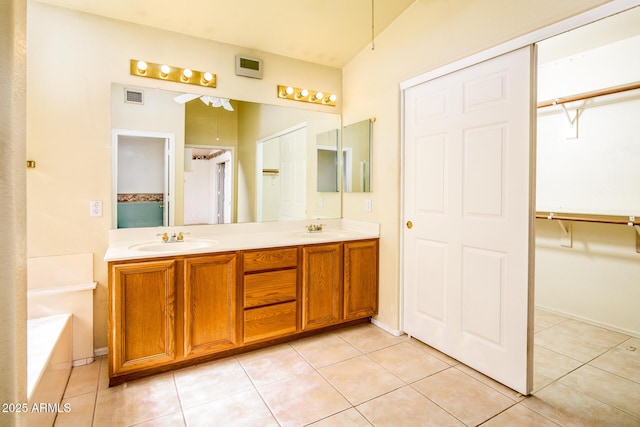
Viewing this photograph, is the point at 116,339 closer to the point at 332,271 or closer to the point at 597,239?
the point at 332,271

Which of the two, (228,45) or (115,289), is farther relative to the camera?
(228,45)

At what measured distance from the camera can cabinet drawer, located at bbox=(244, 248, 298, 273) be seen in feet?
7.82

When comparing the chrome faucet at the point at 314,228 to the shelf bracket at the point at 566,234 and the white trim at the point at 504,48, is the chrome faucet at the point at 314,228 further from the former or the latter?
the shelf bracket at the point at 566,234

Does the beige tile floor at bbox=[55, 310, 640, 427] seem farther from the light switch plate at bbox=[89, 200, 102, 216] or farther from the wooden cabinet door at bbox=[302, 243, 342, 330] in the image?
the light switch plate at bbox=[89, 200, 102, 216]

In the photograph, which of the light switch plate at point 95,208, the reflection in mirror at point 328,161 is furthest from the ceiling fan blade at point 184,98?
the reflection in mirror at point 328,161

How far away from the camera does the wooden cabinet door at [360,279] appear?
2836 mm

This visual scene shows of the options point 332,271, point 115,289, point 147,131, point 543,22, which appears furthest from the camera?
point 332,271

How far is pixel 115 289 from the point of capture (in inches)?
77.1

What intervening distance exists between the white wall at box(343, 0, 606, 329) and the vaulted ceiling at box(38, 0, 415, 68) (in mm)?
203

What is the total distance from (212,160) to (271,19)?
4.05 ft

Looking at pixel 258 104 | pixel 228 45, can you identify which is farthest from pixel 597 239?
pixel 228 45

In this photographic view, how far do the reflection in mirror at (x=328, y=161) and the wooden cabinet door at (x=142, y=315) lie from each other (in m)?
1.71

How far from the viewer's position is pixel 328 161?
3.38 meters

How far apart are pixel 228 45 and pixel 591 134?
10.8 ft
